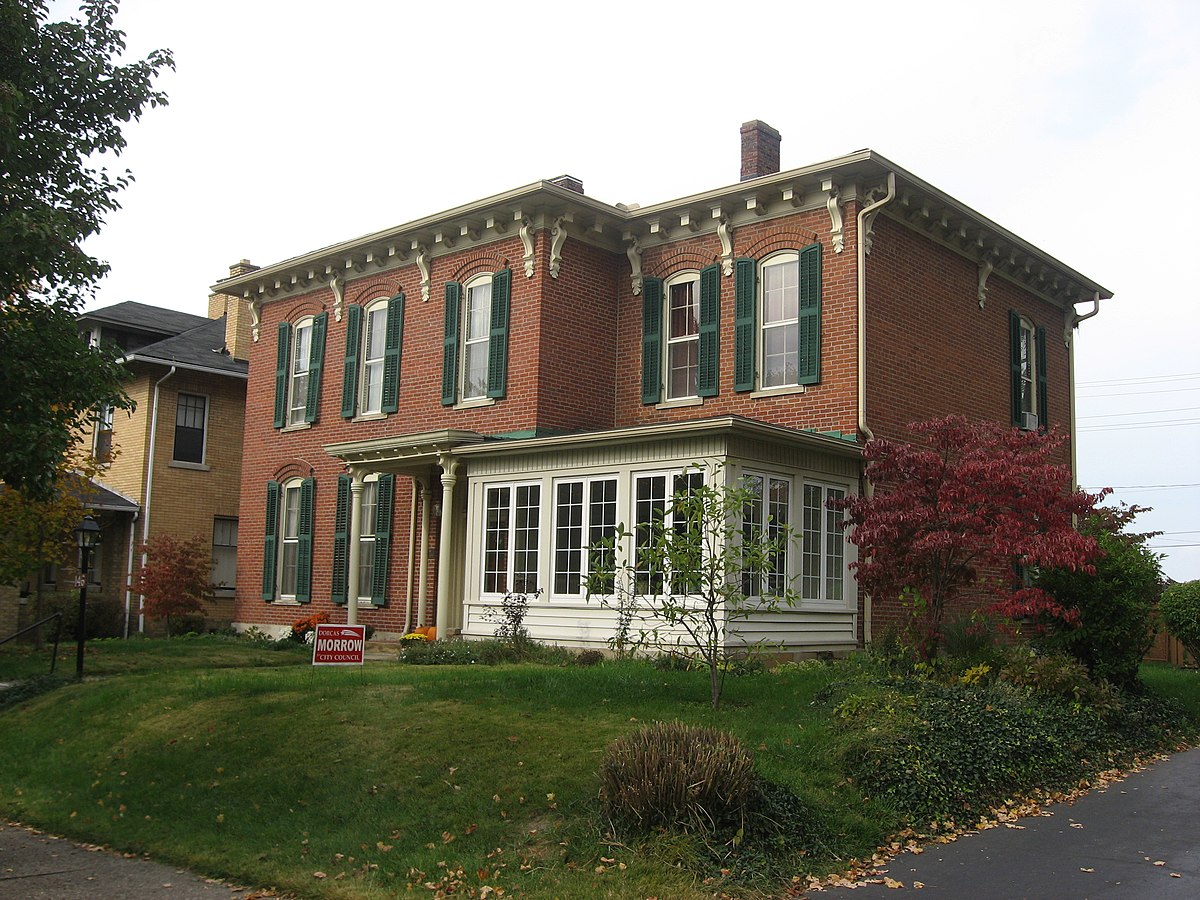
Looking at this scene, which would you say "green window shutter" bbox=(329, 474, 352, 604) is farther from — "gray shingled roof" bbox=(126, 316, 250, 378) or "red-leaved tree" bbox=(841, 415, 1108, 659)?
"red-leaved tree" bbox=(841, 415, 1108, 659)

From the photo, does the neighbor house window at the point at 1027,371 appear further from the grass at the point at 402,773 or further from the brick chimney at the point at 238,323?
the brick chimney at the point at 238,323

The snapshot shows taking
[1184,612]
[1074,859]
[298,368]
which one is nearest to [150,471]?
[298,368]

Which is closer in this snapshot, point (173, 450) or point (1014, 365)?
point (1014, 365)

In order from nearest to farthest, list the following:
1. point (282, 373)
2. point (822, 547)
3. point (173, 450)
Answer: point (822, 547) → point (282, 373) → point (173, 450)

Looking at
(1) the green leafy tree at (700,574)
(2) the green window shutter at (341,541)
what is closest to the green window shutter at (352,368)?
(2) the green window shutter at (341,541)

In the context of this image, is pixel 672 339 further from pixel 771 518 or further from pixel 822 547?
pixel 771 518

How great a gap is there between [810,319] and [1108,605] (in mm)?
5928

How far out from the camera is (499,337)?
20.0 m

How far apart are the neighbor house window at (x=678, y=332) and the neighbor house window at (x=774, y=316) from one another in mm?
582

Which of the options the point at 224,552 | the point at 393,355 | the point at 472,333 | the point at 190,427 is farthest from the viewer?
the point at 224,552

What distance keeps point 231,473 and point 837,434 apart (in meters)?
17.8

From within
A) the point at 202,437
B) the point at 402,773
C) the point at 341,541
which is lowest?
the point at 402,773

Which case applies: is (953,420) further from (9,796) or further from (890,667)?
(9,796)

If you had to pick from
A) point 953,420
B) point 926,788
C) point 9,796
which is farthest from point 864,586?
point 9,796
